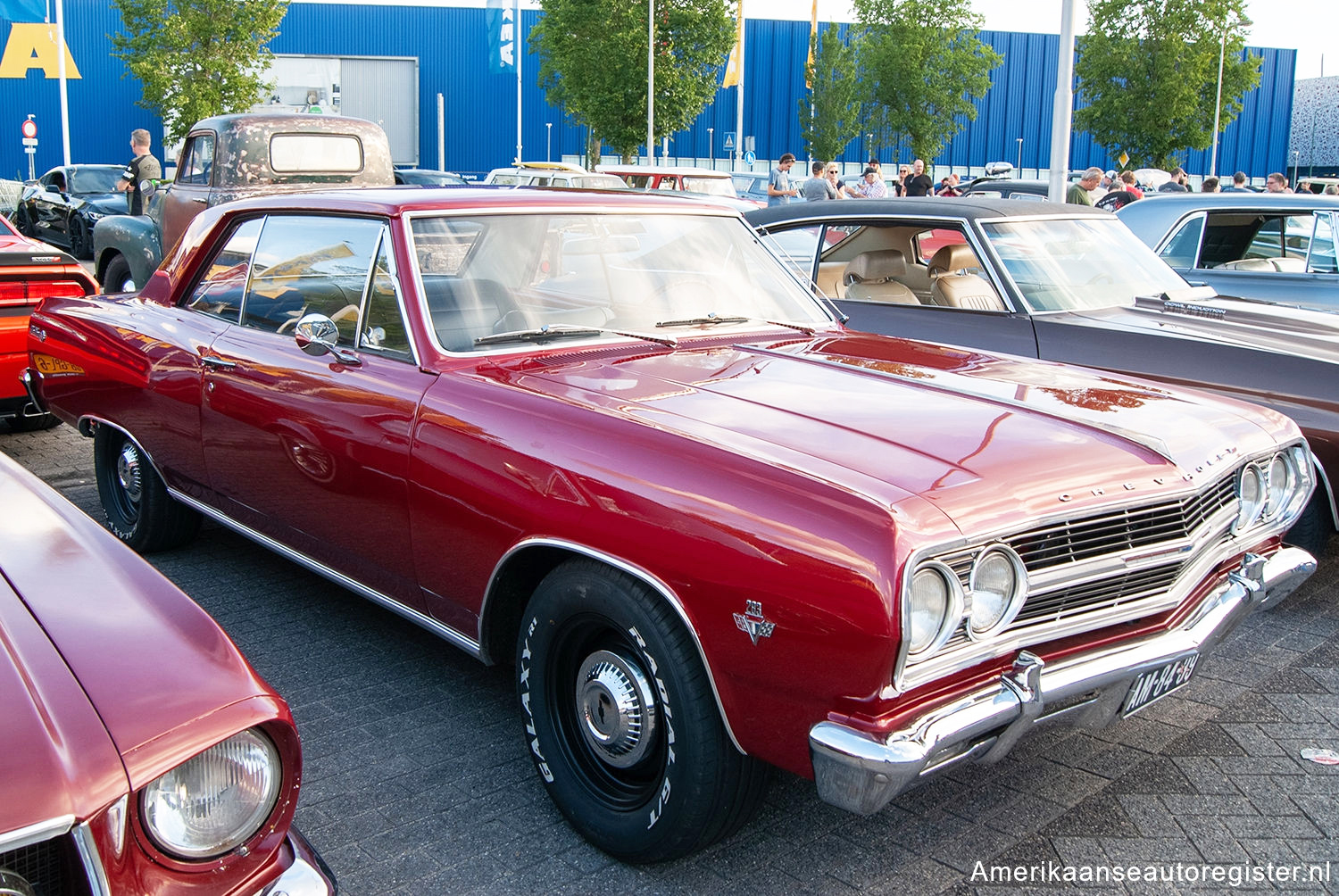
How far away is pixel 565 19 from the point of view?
2872 centimetres

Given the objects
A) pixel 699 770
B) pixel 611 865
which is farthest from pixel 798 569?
pixel 611 865

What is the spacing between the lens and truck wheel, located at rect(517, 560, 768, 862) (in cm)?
246

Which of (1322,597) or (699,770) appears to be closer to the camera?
(699,770)

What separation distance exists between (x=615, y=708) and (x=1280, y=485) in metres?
2.10

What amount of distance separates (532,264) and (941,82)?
1419 inches

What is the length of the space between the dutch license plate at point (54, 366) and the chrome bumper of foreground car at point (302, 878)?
372 cm

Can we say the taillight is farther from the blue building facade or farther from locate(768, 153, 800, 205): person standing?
the blue building facade

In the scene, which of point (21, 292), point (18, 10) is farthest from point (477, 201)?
point (18, 10)

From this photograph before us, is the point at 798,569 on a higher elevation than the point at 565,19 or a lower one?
lower

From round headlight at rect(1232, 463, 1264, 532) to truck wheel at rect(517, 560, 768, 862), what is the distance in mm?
1579

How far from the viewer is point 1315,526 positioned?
15.1 ft

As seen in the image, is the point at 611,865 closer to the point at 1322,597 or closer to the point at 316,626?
the point at 316,626

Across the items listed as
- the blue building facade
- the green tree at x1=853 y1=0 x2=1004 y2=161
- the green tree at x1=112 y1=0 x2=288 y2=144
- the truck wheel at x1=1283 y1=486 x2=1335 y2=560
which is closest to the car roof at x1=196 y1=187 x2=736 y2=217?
the truck wheel at x1=1283 y1=486 x2=1335 y2=560

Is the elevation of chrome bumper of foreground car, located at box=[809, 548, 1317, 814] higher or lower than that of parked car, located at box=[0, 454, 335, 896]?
lower
